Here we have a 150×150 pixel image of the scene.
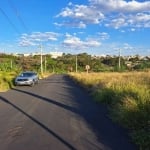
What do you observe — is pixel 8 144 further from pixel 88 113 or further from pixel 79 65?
pixel 79 65

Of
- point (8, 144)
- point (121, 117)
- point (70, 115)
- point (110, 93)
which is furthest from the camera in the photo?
point (110, 93)

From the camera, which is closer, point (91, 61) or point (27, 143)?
point (27, 143)

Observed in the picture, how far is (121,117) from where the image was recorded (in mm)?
11961

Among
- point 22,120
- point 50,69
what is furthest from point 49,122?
point 50,69

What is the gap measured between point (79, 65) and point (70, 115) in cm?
13981

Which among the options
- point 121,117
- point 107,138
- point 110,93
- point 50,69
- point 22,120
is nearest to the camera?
point 107,138

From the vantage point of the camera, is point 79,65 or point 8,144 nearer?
point 8,144

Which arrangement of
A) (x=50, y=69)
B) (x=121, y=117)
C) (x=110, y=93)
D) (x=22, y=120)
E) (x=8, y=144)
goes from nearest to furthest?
(x=8, y=144)
(x=121, y=117)
(x=22, y=120)
(x=110, y=93)
(x=50, y=69)

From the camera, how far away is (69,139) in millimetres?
9406

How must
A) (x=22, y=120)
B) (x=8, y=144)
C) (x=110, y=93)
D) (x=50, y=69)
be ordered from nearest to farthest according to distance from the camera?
1. (x=8, y=144)
2. (x=22, y=120)
3. (x=110, y=93)
4. (x=50, y=69)

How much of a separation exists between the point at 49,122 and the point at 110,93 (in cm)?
737

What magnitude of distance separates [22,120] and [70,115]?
211 centimetres

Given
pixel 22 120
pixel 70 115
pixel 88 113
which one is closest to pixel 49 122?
pixel 22 120

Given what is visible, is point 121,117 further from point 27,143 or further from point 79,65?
point 79,65
